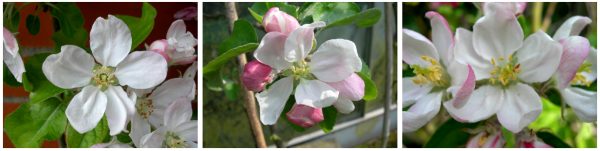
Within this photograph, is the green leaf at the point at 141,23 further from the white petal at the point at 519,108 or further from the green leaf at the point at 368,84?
the white petal at the point at 519,108

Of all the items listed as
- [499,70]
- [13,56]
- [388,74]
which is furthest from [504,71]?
[13,56]

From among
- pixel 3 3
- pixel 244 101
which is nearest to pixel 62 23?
pixel 3 3

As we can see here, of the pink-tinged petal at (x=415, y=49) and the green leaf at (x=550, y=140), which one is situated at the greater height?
the pink-tinged petal at (x=415, y=49)

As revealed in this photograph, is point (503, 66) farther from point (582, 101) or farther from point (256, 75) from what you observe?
point (256, 75)

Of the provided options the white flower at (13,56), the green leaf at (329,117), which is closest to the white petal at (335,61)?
the green leaf at (329,117)

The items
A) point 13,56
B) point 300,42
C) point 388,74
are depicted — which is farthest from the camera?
point 388,74

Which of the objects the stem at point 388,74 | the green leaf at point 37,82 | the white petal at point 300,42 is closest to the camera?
the white petal at point 300,42

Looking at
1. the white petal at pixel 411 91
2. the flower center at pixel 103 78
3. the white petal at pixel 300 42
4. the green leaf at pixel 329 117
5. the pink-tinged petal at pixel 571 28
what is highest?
the white petal at pixel 300 42

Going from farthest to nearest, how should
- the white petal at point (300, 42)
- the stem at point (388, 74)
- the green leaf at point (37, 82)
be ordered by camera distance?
the stem at point (388, 74) → the green leaf at point (37, 82) → the white petal at point (300, 42)
